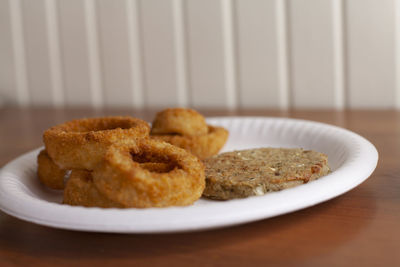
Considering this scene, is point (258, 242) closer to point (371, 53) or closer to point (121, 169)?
point (121, 169)

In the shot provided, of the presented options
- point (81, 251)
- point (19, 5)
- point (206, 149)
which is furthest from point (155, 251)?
point (19, 5)

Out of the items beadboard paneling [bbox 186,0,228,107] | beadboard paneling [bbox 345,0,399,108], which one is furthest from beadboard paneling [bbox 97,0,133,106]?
beadboard paneling [bbox 345,0,399,108]

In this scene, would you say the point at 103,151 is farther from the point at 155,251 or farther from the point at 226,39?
the point at 226,39

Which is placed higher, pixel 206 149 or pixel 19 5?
pixel 19 5

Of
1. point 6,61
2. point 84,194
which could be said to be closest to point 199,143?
point 84,194

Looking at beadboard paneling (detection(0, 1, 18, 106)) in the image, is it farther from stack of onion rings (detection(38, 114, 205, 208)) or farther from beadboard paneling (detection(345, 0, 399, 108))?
stack of onion rings (detection(38, 114, 205, 208))

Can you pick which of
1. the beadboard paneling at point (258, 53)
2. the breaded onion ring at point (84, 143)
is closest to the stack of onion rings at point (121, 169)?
the breaded onion ring at point (84, 143)

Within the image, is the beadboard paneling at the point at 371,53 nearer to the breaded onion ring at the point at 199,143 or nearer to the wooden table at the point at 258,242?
the breaded onion ring at the point at 199,143
